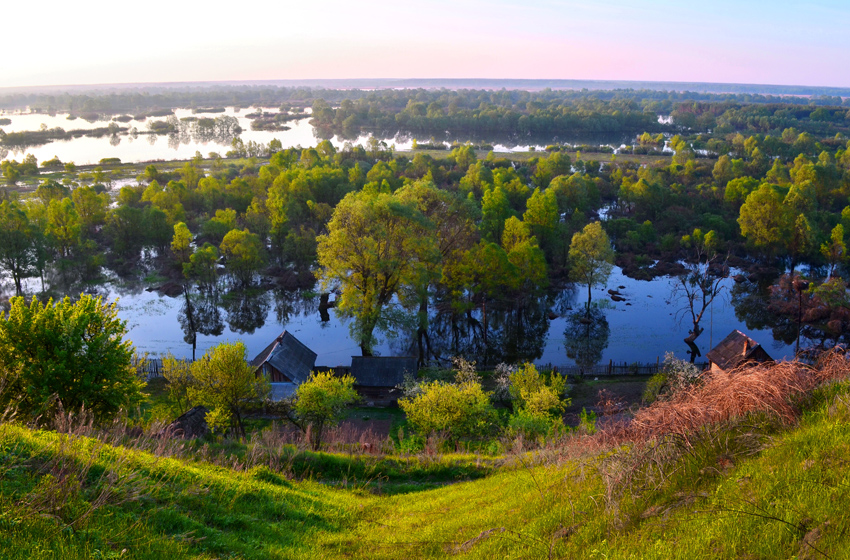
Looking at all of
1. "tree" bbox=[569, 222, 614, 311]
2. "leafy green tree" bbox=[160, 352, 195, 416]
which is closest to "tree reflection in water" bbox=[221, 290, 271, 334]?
"leafy green tree" bbox=[160, 352, 195, 416]

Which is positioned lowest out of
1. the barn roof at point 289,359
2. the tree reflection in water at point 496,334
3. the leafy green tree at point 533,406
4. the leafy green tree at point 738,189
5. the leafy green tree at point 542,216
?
the tree reflection in water at point 496,334

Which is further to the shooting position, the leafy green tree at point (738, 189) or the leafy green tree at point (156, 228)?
the leafy green tree at point (738, 189)

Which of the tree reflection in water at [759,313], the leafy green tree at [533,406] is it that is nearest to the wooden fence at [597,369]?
the leafy green tree at [533,406]

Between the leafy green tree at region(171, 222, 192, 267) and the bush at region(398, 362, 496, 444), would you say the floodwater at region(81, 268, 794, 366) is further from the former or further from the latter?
the bush at region(398, 362, 496, 444)

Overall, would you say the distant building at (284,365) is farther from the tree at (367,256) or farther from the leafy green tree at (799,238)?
the leafy green tree at (799,238)

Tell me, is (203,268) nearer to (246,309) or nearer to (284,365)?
(246,309)

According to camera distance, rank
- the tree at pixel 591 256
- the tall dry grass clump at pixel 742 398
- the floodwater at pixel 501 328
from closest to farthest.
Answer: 1. the tall dry grass clump at pixel 742 398
2. the floodwater at pixel 501 328
3. the tree at pixel 591 256

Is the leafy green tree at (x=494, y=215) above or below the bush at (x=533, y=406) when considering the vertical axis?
above

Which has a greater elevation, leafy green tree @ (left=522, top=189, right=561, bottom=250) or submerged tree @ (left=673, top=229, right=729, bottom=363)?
leafy green tree @ (left=522, top=189, right=561, bottom=250)
